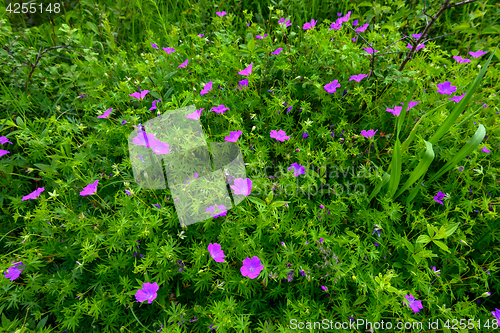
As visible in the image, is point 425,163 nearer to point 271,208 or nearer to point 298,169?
point 298,169

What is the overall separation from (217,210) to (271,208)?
0.34 meters

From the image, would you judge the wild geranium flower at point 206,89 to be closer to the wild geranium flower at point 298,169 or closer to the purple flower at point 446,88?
the wild geranium flower at point 298,169

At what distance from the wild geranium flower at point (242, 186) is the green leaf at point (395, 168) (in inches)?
39.3

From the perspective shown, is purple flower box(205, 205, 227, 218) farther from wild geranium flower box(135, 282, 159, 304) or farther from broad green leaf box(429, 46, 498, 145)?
broad green leaf box(429, 46, 498, 145)

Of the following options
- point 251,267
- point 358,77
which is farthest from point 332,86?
point 251,267

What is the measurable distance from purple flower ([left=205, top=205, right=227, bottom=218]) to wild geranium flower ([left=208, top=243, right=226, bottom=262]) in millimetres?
194

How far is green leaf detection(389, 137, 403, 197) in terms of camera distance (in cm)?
190

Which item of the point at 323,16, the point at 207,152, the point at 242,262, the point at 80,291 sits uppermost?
the point at 323,16

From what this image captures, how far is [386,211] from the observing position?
6.63 ft

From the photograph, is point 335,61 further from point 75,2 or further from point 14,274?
point 75,2

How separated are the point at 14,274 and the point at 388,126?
2974 mm

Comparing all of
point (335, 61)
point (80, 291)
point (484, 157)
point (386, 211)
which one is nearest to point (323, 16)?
point (335, 61)

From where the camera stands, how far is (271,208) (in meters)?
1.80

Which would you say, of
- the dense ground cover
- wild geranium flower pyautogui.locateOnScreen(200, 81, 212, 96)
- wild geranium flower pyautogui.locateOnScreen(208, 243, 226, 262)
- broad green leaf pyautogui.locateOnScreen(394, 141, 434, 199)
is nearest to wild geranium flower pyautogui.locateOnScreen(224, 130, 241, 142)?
the dense ground cover
